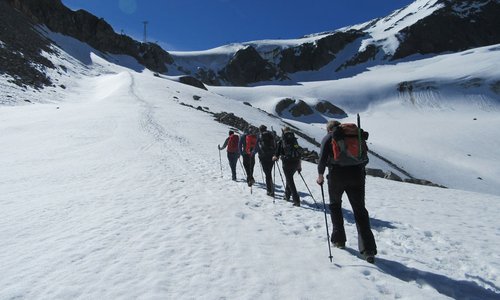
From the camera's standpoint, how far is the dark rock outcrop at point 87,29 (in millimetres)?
96062

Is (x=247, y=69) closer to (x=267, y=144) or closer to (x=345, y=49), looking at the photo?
(x=345, y=49)

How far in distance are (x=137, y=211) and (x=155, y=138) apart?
14794 mm

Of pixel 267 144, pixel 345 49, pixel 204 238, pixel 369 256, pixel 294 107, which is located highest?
pixel 345 49

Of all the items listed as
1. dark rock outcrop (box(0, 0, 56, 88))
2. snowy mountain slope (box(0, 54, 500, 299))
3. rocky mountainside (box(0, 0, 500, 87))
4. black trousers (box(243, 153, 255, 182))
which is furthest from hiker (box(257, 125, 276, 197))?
rocky mountainside (box(0, 0, 500, 87))

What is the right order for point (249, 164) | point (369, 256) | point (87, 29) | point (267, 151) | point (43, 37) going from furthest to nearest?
point (87, 29)
point (43, 37)
point (249, 164)
point (267, 151)
point (369, 256)

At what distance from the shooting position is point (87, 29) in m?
113

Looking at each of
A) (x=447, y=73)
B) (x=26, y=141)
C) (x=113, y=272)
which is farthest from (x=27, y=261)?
(x=447, y=73)

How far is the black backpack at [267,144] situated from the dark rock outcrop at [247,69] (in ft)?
538

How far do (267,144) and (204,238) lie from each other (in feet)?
16.3

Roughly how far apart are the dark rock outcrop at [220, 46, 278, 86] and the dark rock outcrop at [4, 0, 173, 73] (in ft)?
144

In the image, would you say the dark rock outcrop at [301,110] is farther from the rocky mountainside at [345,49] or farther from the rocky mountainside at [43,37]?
the rocky mountainside at [345,49]

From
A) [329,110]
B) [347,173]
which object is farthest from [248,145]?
[329,110]

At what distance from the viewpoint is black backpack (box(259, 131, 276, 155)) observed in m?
11.1

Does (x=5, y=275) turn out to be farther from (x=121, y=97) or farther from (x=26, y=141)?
(x=121, y=97)
